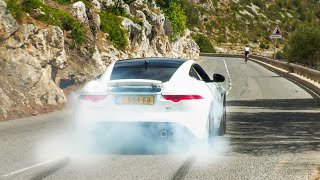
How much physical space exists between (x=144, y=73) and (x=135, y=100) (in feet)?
2.33

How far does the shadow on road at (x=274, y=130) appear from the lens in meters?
9.82

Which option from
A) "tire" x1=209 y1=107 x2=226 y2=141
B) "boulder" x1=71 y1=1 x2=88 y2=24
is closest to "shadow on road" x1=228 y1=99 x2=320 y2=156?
"tire" x1=209 y1=107 x2=226 y2=141

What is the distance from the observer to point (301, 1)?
545ft

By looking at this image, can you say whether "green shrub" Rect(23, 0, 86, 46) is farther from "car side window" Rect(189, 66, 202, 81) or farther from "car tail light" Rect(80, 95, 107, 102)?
"car tail light" Rect(80, 95, 107, 102)

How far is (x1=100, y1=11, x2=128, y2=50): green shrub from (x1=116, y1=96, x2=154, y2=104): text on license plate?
22.5 metres

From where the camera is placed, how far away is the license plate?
899cm

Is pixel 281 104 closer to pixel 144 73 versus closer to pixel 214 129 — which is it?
pixel 214 129

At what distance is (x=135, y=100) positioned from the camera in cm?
902

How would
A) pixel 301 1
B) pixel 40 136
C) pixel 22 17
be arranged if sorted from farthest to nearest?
pixel 301 1, pixel 22 17, pixel 40 136

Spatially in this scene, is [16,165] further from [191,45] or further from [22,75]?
[191,45]

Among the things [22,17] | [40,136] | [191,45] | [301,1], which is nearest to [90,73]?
[22,17]

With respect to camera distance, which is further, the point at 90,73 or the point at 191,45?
the point at 191,45

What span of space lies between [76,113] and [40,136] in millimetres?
2331

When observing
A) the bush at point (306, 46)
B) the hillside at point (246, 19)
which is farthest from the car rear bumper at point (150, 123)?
the hillside at point (246, 19)
